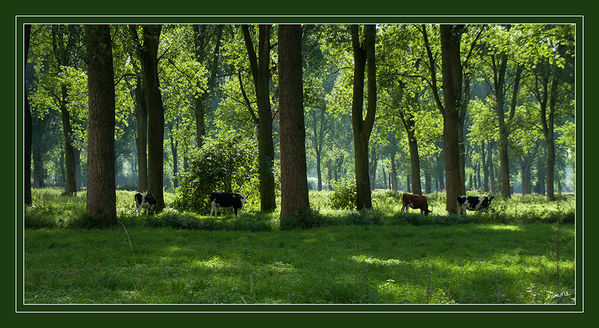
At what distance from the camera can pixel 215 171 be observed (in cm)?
2078

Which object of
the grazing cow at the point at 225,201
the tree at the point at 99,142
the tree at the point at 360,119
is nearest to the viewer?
the tree at the point at 99,142

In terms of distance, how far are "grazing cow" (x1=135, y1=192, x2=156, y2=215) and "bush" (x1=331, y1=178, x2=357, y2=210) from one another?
9168 millimetres

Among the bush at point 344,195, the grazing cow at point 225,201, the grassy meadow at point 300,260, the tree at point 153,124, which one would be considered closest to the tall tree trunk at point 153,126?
the tree at point 153,124

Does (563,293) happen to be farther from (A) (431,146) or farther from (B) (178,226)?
(A) (431,146)

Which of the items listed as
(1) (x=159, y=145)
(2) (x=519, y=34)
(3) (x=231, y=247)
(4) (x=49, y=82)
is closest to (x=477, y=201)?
(2) (x=519, y=34)

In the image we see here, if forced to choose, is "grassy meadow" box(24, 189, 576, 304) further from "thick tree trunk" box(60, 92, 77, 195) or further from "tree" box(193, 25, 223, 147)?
"tree" box(193, 25, 223, 147)

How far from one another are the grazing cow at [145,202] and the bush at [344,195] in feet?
30.1

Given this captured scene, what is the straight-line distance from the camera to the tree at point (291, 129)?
50.2 ft

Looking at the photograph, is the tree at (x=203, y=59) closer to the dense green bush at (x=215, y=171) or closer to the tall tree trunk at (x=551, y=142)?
the dense green bush at (x=215, y=171)

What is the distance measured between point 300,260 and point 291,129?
6.54 metres

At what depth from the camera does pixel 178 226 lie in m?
15.0

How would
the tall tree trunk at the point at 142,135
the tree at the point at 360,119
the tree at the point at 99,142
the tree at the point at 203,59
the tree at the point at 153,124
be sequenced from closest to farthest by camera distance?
the tree at the point at 99,142 < the tree at the point at 153,124 < the tree at the point at 360,119 < the tall tree trunk at the point at 142,135 < the tree at the point at 203,59

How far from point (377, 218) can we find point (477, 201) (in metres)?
6.42

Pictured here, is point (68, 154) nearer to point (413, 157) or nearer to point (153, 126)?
point (153, 126)
